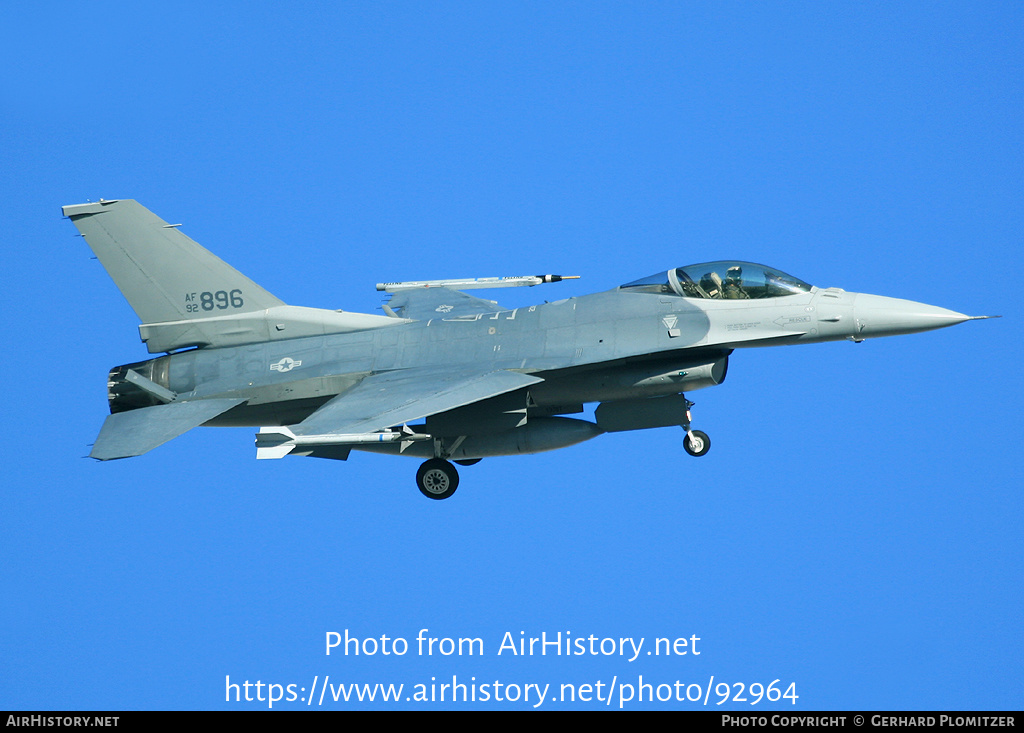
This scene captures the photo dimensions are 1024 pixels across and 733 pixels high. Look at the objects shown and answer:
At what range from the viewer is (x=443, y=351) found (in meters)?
16.8

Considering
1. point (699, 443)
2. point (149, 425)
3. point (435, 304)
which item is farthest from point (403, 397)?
point (435, 304)

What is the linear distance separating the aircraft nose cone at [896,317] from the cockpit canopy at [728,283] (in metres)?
0.81

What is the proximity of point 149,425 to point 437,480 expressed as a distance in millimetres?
4011

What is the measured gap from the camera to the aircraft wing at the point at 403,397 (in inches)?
579

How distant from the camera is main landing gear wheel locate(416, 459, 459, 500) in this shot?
17.0m

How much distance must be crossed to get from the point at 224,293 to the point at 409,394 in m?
3.76

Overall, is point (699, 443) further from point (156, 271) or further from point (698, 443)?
point (156, 271)

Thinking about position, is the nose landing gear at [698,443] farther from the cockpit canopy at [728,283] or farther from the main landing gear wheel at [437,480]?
the main landing gear wheel at [437,480]

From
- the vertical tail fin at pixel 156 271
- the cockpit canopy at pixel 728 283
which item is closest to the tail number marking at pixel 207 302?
the vertical tail fin at pixel 156 271

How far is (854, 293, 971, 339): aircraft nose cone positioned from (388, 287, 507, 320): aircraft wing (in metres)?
5.77
